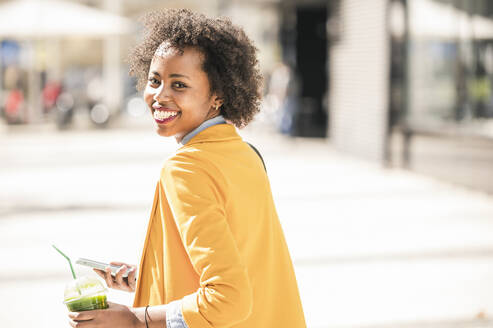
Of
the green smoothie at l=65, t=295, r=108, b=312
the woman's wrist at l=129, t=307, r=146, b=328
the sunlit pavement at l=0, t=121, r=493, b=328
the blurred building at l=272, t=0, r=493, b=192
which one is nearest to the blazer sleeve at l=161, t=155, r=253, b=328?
the woman's wrist at l=129, t=307, r=146, b=328

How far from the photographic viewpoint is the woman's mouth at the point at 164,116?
5.86 feet

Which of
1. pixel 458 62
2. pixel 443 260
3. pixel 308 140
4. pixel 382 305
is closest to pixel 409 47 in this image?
pixel 458 62

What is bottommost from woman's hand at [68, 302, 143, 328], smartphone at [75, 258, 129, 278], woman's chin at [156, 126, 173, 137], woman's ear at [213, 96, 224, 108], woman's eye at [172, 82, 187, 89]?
woman's hand at [68, 302, 143, 328]

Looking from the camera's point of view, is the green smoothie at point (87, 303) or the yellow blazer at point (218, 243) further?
the green smoothie at point (87, 303)

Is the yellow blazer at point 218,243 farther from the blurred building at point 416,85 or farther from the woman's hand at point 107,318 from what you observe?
the blurred building at point 416,85

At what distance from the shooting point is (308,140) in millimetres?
16516

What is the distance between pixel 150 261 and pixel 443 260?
181 inches

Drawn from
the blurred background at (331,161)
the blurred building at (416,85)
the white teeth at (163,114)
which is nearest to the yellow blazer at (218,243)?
the white teeth at (163,114)

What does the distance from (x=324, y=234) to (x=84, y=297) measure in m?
5.30

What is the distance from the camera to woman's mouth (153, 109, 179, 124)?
70.3 inches

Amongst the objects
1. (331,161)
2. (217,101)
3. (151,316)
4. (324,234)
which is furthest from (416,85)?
(151,316)

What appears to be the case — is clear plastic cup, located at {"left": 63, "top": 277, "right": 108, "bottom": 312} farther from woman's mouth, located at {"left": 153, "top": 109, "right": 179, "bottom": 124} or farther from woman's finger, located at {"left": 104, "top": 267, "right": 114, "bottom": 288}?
woman's mouth, located at {"left": 153, "top": 109, "right": 179, "bottom": 124}

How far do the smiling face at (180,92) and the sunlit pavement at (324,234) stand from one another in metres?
0.99

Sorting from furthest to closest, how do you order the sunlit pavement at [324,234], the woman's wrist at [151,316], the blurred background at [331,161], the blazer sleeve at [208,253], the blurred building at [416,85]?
the blurred building at [416,85] → the blurred background at [331,161] → the sunlit pavement at [324,234] → the woman's wrist at [151,316] → the blazer sleeve at [208,253]
